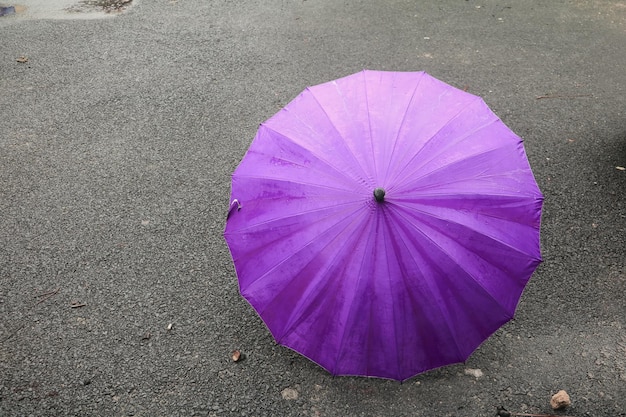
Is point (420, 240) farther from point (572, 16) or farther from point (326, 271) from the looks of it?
point (572, 16)

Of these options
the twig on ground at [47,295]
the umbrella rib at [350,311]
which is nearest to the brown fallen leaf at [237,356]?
the umbrella rib at [350,311]

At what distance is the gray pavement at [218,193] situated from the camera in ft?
10.3

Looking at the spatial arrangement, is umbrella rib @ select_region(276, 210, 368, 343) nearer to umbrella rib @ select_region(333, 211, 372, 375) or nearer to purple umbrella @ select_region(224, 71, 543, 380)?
purple umbrella @ select_region(224, 71, 543, 380)

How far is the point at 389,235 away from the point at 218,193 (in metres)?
2.12

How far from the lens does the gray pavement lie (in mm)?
3150

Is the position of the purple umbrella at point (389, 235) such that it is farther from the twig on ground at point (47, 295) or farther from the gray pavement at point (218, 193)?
the twig on ground at point (47, 295)

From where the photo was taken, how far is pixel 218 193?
435cm

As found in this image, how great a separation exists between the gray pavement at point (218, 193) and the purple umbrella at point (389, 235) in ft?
1.97

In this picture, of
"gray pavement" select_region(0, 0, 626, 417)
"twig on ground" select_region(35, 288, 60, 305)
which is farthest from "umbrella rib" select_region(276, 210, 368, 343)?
"twig on ground" select_region(35, 288, 60, 305)

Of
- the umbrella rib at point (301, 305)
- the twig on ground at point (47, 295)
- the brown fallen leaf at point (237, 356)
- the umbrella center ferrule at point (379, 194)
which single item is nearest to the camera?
the umbrella center ferrule at point (379, 194)

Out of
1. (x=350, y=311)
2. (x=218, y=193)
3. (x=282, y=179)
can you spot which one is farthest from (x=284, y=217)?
(x=218, y=193)

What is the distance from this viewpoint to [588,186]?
171 inches

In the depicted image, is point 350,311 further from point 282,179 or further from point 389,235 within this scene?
point 282,179

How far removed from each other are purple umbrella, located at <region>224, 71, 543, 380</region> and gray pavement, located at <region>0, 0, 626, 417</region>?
1.97 ft
